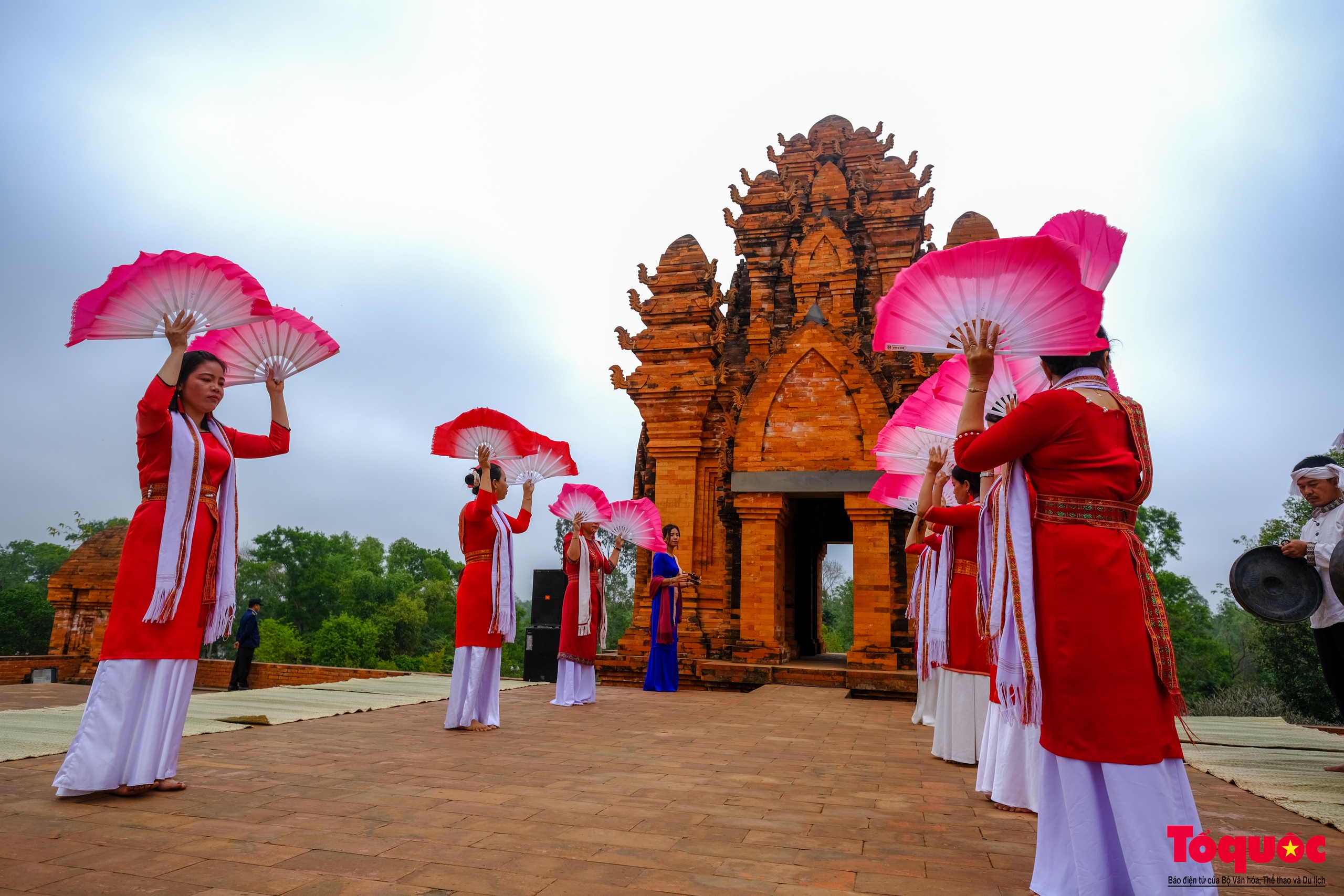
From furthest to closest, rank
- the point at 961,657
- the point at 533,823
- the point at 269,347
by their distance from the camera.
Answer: the point at 961,657 → the point at 269,347 → the point at 533,823

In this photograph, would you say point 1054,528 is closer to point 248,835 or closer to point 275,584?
point 248,835

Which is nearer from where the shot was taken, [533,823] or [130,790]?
[533,823]

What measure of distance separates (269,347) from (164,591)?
4.45ft

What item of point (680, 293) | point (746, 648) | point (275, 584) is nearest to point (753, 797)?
point (746, 648)

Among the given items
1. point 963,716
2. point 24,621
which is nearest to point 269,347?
point 963,716

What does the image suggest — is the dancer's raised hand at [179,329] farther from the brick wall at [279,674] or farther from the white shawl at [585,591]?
the brick wall at [279,674]

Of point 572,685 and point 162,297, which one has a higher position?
point 162,297

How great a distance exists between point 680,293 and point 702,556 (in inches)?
173

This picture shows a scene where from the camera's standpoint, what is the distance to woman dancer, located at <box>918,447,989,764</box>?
4.75 metres

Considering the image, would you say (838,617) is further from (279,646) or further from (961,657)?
(961,657)

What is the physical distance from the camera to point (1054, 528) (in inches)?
95.7

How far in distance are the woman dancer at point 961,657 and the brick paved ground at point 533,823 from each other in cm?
21

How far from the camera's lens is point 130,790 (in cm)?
340

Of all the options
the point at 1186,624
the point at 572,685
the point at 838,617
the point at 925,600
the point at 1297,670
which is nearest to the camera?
the point at 925,600
